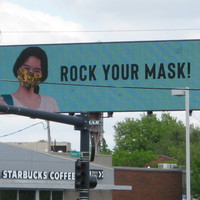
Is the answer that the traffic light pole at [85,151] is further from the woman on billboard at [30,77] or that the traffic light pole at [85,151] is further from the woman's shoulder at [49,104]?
the woman on billboard at [30,77]

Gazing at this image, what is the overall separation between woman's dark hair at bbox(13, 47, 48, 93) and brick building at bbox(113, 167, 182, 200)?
26.6 feet

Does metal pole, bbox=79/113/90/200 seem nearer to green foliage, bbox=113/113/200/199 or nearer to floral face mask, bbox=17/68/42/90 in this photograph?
floral face mask, bbox=17/68/42/90

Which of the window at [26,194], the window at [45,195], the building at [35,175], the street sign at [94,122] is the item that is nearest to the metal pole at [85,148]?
the building at [35,175]

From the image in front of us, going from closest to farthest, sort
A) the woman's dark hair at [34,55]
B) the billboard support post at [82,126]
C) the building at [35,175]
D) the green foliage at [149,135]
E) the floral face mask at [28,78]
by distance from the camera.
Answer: the billboard support post at [82,126] → the building at [35,175] → the floral face mask at [28,78] → the woman's dark hair at [34,55] → the green foliage at [149,135]

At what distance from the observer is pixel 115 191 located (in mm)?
48031

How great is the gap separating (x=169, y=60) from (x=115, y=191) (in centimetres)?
885

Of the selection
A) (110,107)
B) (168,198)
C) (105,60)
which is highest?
(105,60)

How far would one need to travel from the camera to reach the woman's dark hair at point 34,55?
51.2 meters

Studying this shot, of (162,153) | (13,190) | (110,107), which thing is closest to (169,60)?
(110,107)

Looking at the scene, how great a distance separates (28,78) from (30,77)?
0.48 ft

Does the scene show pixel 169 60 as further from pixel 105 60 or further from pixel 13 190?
pixel 13 190

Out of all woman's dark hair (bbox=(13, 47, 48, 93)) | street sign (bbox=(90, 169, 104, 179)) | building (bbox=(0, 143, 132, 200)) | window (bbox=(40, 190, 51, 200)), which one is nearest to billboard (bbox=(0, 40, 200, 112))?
woman's dark hair (bbox=(13, 47, 48, 93))

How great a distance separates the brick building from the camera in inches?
1912

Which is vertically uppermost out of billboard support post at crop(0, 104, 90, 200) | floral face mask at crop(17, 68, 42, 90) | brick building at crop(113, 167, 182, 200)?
floral face mask at crop(17, 68, 42, 90)
